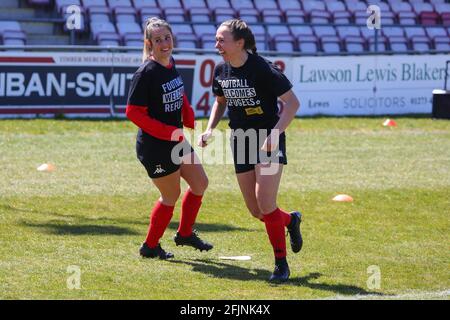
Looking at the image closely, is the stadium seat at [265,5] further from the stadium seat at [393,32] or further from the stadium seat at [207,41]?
the stadium seat at [393,32]

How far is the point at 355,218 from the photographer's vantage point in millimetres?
11086

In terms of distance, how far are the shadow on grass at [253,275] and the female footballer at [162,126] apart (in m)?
0.40

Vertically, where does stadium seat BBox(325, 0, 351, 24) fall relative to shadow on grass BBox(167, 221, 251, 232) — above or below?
above

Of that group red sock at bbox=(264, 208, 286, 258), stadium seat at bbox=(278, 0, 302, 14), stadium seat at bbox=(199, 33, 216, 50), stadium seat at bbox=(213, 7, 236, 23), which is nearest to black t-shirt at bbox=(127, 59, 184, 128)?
red sock at bbox=(264, 208, 286, 258)

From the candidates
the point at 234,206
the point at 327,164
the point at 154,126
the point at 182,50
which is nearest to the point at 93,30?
the point at 182,50

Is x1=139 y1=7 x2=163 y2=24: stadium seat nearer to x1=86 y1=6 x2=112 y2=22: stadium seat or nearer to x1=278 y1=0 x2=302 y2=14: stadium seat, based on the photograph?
x1=86 y1=6 x2=112 y2=22: stadium seat

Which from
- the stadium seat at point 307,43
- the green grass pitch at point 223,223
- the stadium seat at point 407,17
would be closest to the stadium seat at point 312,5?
the stadium seat at point 307,43

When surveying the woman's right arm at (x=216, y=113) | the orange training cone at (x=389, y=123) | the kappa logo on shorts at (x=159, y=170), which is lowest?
the orange training cone at (x=389, y=123)

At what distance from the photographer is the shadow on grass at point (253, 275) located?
7727 mm

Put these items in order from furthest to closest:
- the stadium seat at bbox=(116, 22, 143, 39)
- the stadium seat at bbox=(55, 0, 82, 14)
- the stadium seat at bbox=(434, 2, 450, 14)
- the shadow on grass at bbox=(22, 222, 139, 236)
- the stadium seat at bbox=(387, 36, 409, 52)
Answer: the stadium seat at bbox=(434, 2, 450, 14) → the stadium seat at bbox=(387, 36, 409, 52) → the stadium seat at bbox=(55, 0, 82, 14) → the stadium seat at bbox=(116, 22, 143, 39) → the shadow on grass at bbox=(22, 222, 139, 236)

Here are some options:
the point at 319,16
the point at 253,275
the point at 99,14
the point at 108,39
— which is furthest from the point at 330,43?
the point at 253,275

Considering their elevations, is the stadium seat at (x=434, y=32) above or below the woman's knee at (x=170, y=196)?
A: below

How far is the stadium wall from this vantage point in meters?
19.2

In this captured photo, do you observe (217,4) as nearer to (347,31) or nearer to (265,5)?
(265,5)
